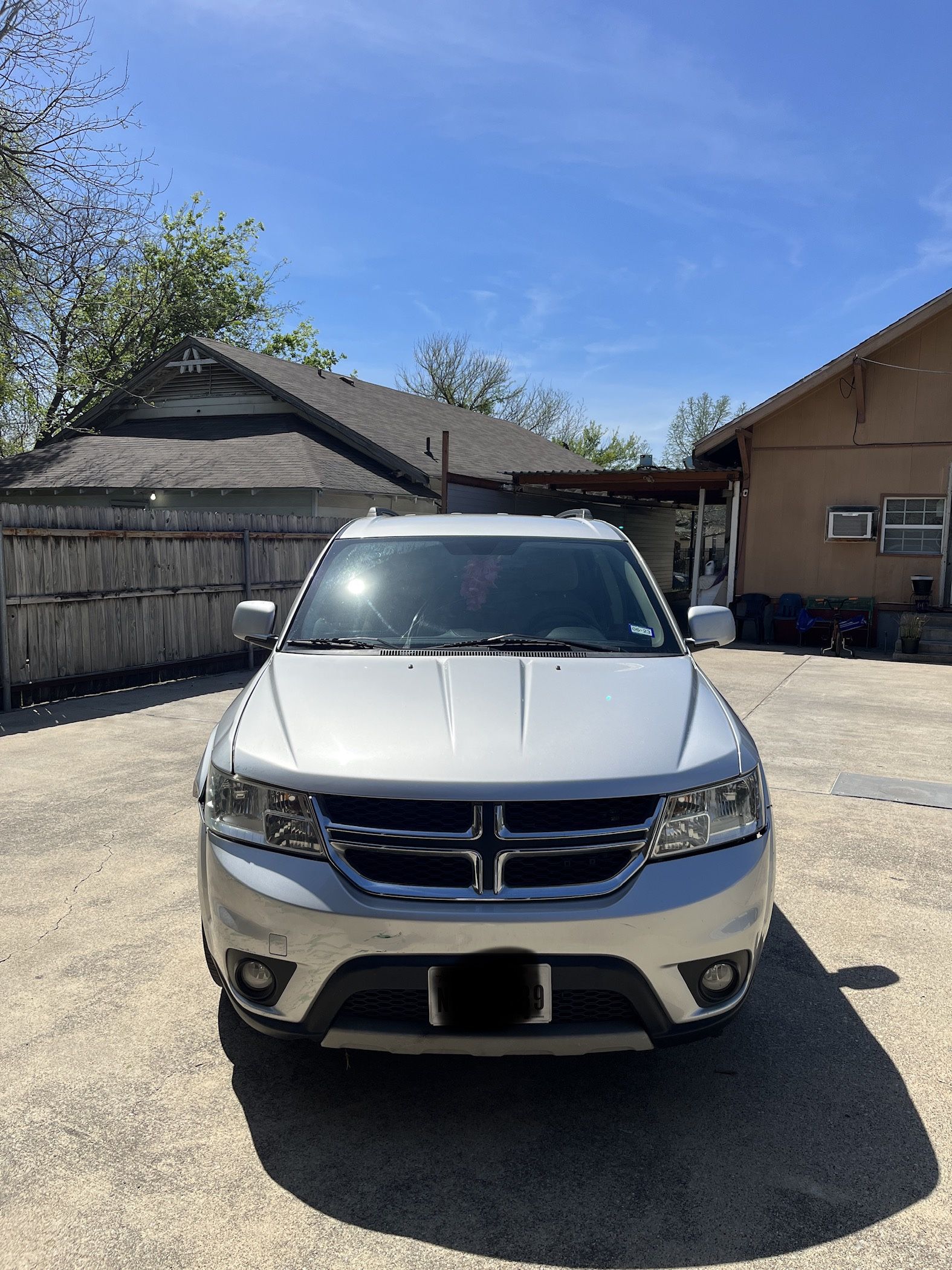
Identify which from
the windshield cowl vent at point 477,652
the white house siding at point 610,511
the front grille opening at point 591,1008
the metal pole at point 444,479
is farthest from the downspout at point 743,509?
the front grille opening at point 591,1008

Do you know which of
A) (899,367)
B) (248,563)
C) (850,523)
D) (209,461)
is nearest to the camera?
(248,563)

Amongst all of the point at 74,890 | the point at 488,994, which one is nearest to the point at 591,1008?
the point at 488,994

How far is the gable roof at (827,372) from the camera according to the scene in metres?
14.5

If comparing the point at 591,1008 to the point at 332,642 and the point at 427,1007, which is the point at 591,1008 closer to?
the point at 427,1007

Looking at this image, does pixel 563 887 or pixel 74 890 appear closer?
pixel 563 887

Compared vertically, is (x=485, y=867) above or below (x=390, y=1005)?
above

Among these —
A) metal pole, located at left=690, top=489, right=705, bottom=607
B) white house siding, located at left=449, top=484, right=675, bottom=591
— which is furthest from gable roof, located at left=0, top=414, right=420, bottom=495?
metal pole, located at left=690, top=489, right=705, bottom=607

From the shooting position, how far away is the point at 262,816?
2.53 meters

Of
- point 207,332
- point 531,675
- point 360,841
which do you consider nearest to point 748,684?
point 531,675

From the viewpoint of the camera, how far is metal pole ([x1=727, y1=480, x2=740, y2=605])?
55.2ft

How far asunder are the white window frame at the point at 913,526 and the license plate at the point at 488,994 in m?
15.3

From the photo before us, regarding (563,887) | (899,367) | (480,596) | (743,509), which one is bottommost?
(563,887)

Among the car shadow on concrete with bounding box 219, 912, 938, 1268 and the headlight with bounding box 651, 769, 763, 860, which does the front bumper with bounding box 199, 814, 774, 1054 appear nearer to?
the headlight with bounding box 651, 769, 763, 860

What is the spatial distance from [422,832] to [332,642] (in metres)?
1.27
